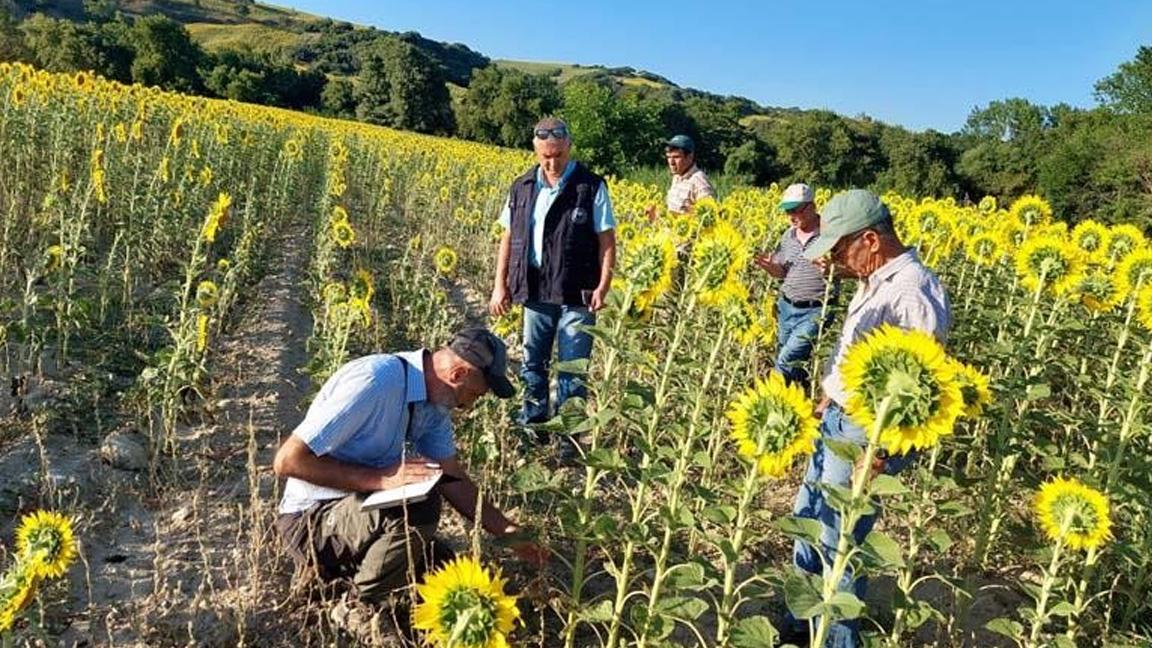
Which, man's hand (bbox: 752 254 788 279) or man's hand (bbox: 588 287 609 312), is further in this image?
man's hand (bbox: 752 254 788 279)

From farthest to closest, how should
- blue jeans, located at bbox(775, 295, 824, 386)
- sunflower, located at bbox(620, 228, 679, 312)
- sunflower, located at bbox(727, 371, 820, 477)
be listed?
1. blue jeans, located at bbox(775, 295, 824, 386)
2. sunflower, located at bbox(620, 228, 679, 312)
3. sunflower, located at bbox(727, 371, 820, 477)

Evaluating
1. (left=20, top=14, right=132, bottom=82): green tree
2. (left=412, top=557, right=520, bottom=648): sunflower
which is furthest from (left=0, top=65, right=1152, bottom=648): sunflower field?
(left=20, top=14, right=132, bottom=82): green tree

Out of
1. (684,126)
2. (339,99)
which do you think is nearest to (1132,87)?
(684,126)

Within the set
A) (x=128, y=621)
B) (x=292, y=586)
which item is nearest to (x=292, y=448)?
(x=292, y=586)

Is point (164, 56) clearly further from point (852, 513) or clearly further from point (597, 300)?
point (852, 513)

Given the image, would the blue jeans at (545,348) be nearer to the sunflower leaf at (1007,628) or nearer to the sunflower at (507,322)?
the sunflower at (507,322)

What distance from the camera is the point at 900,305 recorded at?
270cm

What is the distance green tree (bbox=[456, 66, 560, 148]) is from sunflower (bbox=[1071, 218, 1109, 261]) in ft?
105

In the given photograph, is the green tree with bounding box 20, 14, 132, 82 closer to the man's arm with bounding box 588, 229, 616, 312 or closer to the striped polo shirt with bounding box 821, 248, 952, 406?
the man's arm with bounding box 588, 229, 616, 312

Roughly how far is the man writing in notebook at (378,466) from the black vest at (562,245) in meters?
1.45

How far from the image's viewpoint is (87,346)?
4.89m

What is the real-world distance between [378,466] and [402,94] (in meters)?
37.1

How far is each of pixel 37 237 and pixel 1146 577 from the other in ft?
23.6

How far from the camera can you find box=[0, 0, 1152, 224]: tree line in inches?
907
